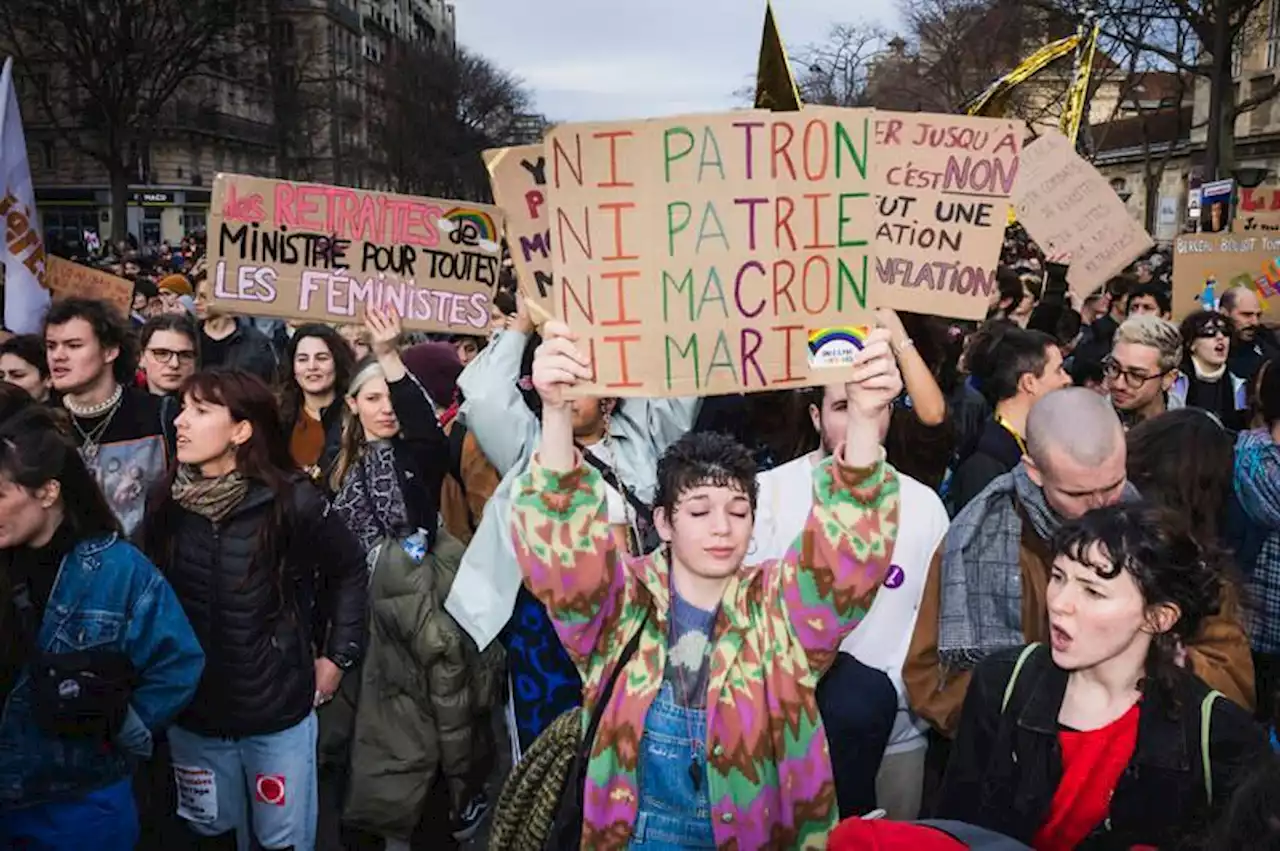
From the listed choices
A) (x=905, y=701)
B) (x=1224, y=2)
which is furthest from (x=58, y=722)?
(x=1224, y=2)

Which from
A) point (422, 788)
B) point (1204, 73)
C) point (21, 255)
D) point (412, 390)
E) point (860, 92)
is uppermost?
point (860, 92)

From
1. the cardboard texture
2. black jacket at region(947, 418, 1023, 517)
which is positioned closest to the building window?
the cardboard texture

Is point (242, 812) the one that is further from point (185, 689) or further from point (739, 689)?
point (739, 689)

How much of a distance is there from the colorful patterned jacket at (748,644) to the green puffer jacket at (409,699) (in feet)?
5.09

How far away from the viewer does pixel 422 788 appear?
3.98 metres

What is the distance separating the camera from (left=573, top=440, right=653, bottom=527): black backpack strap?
144 inches

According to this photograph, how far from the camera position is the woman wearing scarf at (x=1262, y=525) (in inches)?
147

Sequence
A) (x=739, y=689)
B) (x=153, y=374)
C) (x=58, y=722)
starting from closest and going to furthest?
(x=739, y=689)
(x=58, y=722)
(x=153, y=374)

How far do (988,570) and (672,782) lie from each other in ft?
3.36

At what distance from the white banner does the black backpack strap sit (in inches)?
155

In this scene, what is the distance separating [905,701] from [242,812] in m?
2.04

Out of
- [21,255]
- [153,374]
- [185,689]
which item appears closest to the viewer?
[185,689]

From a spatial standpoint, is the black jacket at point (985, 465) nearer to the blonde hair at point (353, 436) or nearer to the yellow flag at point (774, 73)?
the yellow flag at point (774, 73)

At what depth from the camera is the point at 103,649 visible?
2963 mm
